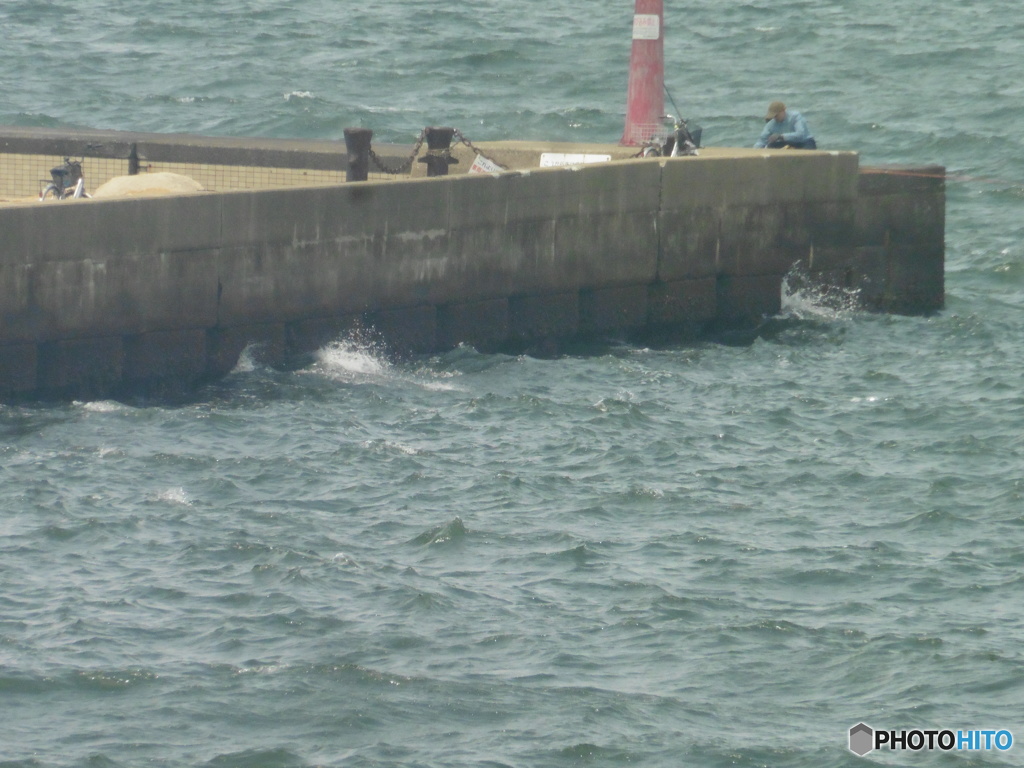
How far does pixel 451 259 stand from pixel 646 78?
4.42 m

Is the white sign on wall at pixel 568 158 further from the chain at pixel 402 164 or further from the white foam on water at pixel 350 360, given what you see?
the white foam on water at pixel 350 360

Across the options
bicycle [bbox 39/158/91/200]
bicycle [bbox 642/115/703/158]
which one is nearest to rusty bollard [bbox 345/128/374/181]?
bicycle [bbox 39/158/91/200]

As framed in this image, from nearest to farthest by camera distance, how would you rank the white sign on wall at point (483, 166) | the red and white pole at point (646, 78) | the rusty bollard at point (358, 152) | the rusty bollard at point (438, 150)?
the rusty bollard at point (358, 152) < the white sign on wall at point (483, 166) < the rusty bollard at point (438, 150) < the red and white pole at point (646, 78)

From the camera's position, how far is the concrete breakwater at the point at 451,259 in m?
12.7

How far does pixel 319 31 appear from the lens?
34375mm

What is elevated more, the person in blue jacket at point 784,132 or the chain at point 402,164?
the person in blue jacket at point 784,132

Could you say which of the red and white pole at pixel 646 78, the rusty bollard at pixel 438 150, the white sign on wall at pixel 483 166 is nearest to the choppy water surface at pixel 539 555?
the white sign on wall at pixel 483 166

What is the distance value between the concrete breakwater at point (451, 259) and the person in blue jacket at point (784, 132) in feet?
1.79

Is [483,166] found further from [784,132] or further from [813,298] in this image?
[813,298]

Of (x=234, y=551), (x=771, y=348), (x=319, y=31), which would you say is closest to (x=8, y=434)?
(x=234, y=551)

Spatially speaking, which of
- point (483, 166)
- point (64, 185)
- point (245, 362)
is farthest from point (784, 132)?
point (64, 185)

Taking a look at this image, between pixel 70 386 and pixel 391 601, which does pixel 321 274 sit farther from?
pixel 391 601

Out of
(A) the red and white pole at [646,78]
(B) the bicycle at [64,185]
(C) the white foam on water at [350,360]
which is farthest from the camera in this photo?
(A) the red and white pole at [646,78]

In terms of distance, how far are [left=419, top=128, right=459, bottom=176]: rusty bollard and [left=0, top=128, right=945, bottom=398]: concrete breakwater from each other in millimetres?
1131
